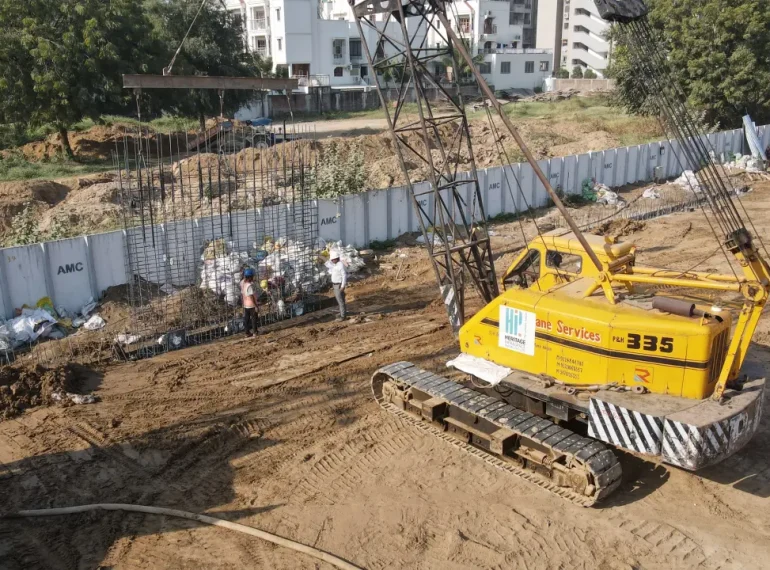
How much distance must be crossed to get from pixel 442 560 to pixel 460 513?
0.88 meters

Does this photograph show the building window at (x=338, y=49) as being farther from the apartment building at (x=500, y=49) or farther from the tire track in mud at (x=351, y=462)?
the tire track in mud at (x=351, y=462)

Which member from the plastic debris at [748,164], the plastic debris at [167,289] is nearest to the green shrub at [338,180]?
the plastic debris at [167,289]

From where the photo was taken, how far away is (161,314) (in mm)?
14250

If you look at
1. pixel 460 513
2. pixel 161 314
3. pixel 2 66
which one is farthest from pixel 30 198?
pixel 460 513

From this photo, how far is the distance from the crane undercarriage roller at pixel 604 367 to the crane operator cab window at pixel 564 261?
0.07 feet

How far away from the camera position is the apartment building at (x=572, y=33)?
76644 millimetres

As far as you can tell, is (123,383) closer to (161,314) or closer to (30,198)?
(161,314)

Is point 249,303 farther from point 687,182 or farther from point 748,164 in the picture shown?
point 748,164

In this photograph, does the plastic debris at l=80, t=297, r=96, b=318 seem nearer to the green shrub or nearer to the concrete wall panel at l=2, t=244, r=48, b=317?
the concrete wall panel at l=2, t=244, r=48, b=317

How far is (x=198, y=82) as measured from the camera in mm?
12414

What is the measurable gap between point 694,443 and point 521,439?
2.15 meters

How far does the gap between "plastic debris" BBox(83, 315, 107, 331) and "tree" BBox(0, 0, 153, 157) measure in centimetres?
1657

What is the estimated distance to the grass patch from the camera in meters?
27.3

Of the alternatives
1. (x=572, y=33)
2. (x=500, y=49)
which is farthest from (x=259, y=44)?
(x=572, y=33)
